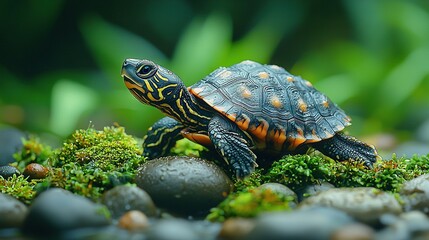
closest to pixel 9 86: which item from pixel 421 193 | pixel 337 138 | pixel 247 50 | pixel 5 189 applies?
pixel 247 50

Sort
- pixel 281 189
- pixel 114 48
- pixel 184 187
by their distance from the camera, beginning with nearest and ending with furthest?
pixel 184 187
pixel 281 189
pixel 114 48

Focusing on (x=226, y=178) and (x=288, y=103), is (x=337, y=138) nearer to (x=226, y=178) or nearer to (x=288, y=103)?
(x=288, y=103)

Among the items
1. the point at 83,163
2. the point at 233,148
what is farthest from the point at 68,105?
the point at 233,148

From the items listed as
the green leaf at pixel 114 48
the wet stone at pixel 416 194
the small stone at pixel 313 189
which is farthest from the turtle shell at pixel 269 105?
the green leaf at pixel 114 48

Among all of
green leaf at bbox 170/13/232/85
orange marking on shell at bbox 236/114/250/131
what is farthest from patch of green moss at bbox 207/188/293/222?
green leaf at bbox 170/13/232/85

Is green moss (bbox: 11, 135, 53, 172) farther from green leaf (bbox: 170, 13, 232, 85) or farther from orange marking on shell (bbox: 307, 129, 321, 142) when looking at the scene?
green leaf (bbox: 170, 13, 232, 85)

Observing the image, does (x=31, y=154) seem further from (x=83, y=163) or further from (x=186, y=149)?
(x=186, y=149)
